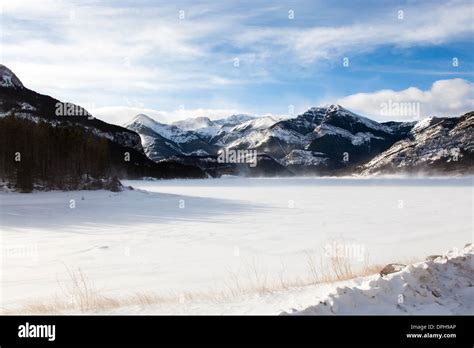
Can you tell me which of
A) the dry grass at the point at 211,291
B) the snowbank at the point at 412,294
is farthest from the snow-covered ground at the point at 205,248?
the snowbank at the point at 412,294

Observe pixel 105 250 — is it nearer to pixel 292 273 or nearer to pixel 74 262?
pixel 74 262

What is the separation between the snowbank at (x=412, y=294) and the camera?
698 centimetres

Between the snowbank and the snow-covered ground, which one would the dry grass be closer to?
the snow-covered ground

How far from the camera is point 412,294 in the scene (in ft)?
25.0

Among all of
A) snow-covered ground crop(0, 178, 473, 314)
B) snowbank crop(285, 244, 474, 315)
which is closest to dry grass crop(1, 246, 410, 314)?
snow-covered ground crop(0, 178, 473, 314)

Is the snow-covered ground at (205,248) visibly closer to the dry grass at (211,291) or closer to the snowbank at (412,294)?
the dry grass at (211,291)

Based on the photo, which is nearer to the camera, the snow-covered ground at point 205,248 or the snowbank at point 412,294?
the snowbank at point 412,294

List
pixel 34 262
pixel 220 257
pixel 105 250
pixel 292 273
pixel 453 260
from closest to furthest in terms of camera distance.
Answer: pixel 453 260
pixel 292 273
pixel 34 262
pixel 220 257
pixel 105 250

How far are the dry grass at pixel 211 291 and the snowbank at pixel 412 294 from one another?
2.34 meters

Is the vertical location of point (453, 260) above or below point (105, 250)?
above

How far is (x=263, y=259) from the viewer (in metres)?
15.1
